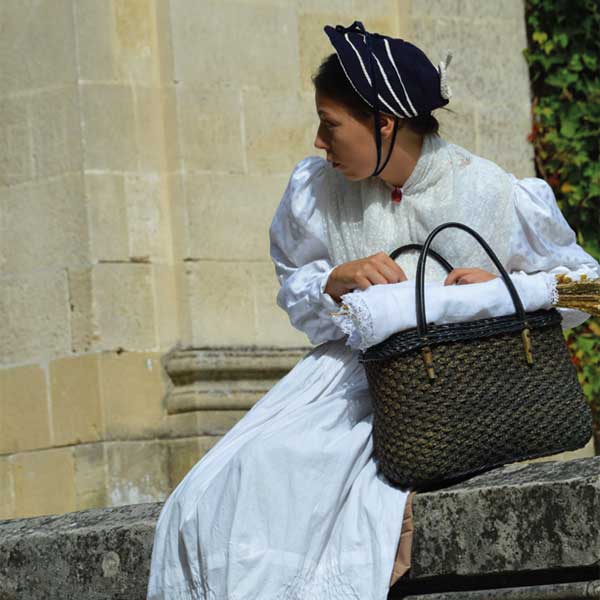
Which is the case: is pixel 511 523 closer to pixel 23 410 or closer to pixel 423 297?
pixel 423 297

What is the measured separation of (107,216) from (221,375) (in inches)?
28.1

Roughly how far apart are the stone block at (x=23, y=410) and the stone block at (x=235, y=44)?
4.09ft

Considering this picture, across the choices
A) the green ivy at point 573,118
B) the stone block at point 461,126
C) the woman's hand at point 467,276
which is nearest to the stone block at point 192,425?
the stone block at point 461,126

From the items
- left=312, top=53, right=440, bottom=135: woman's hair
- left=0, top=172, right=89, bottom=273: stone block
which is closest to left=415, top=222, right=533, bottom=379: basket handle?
left=312, top=53, right=440, bottom=135: woman's hair

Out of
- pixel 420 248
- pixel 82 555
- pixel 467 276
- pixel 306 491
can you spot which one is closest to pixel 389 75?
pixel 420 248

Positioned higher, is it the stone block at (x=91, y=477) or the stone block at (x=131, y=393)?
the stone block at (x=131, y=393)

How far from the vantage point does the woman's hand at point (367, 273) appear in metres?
3.27

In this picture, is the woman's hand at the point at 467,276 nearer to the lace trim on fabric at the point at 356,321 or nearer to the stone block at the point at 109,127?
the lace trim on fabric at the point at 356,321

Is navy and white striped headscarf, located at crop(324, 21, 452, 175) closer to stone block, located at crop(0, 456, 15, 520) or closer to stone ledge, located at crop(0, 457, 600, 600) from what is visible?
stone ledge, located at crop(0, 457, 600, 600)

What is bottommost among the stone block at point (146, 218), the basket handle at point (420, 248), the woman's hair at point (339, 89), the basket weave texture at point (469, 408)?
Answer: the basket weave texture at point (469, 408)

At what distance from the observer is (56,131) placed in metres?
5.86

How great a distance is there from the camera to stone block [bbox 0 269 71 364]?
18.9 ft

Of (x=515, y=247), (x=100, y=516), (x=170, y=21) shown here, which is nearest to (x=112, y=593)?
(x=100, y=516)

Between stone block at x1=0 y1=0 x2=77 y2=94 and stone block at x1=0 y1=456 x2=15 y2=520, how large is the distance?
4.58 feet
